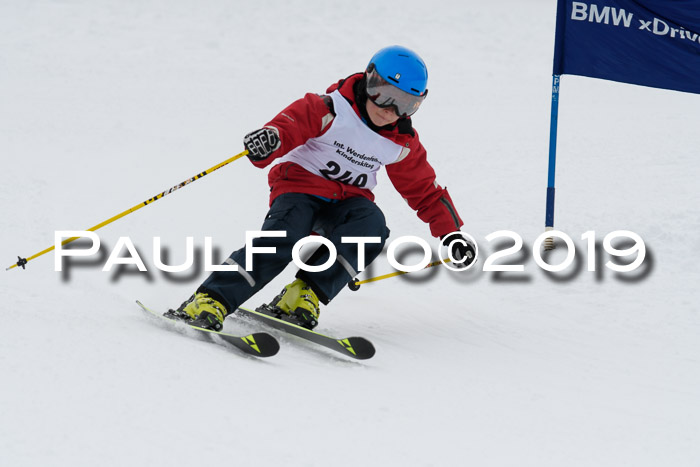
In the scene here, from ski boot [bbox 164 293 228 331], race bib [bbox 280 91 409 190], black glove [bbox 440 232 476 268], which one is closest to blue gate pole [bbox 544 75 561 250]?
black glove [bbox 440 232 476 268]

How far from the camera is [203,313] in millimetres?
3957

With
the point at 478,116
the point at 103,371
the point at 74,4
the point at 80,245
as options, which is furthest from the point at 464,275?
the point at 74,4

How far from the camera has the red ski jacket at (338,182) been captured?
4.24 metres

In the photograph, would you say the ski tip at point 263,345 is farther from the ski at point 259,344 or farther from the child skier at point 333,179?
the child skier at point 333,179

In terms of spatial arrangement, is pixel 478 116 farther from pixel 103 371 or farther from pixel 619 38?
pixel 103 371

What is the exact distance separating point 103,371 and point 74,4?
1167 cm

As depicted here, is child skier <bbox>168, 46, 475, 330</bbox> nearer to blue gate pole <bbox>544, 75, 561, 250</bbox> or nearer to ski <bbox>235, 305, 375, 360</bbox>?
ski <bbox>235, 305, 375, 360</bbox>

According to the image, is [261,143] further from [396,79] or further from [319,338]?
[319,338]

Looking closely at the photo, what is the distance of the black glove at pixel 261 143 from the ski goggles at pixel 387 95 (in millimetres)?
561

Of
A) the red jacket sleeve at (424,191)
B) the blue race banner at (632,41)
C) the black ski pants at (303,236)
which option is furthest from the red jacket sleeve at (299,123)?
the blue race banner at (632,41)

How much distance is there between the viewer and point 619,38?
5.92m

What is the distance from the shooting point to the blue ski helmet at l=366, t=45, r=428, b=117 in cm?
418

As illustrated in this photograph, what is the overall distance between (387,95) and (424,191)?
2.47ft

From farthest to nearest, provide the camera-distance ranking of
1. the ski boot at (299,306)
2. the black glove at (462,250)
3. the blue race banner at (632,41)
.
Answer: the blue race banner at (632,41)
the black glove at (462,250)
the ski boot at (299,306)
